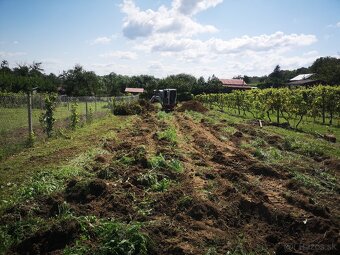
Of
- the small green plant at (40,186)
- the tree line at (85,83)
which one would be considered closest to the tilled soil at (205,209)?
the small green plant at (40,186)

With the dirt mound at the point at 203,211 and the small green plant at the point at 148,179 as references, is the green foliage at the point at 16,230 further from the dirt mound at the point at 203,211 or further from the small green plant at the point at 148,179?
the dirt mound at the point at 203,211

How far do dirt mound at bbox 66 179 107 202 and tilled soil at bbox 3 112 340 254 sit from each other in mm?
19

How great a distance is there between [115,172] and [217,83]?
199ft

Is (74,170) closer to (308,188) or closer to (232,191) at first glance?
(232,191)

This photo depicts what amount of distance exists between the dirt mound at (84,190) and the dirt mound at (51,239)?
132cm

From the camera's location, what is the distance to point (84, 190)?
251 inches

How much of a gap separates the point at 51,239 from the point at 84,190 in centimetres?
179

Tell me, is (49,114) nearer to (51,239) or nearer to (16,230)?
(16,230)

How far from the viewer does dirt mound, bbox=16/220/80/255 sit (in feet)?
14.7

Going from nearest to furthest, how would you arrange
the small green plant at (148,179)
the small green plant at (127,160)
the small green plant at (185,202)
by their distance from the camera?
1. the small green plant at (185,202)
2. the small green plant at (148,179)
3. the small green plant at (127,160)

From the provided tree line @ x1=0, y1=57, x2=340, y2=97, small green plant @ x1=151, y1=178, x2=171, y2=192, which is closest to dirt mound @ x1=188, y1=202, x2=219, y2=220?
small green plant @ x1=151, y1=178, x2=171, y2=192

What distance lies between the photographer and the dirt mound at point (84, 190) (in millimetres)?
6205

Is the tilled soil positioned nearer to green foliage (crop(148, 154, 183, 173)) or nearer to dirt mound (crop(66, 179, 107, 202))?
dirt mound (crop(66, 179, 107, 202))

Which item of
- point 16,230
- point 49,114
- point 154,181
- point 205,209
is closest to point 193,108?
point 49,114
